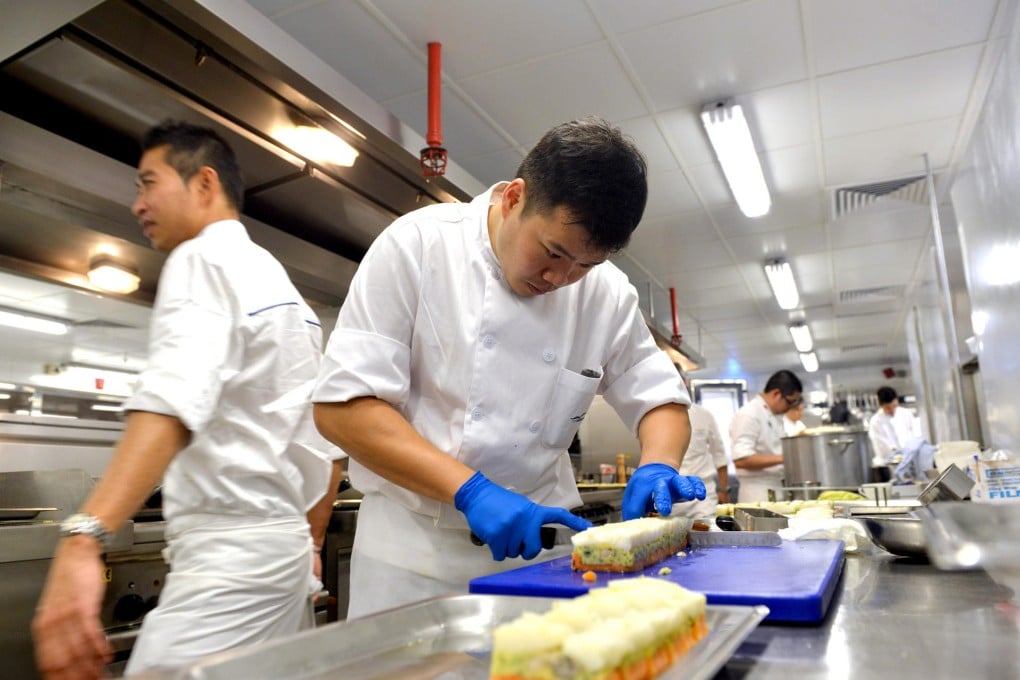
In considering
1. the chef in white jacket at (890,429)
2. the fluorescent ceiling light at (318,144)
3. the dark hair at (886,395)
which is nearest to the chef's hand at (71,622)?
the fluorescent ceiling light at (318,144)

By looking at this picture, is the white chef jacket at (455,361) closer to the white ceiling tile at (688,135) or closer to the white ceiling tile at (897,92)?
the white ceiling tile at (688,135)

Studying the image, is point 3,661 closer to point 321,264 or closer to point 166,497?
point 166,497

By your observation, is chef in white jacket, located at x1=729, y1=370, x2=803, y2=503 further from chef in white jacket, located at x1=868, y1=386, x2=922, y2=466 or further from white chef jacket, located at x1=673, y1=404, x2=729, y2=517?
chef in white jacket, located at x1=868, y1=386, x2=922, y2=466

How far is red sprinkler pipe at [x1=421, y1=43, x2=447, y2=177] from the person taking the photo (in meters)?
2.70

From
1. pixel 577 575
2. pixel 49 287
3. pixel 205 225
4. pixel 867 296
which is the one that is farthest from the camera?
pixel 867 296

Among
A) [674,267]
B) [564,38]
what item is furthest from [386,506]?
[674,267]

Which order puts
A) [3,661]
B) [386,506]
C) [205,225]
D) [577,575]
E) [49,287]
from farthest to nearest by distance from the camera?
[49,287] < [205,225] < [3,661] < [386,506] < [577,575]

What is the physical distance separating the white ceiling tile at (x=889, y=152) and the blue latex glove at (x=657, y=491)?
3.62 m

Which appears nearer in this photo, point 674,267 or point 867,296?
point 674,267

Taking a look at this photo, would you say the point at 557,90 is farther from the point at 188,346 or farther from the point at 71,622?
the point at 71,622

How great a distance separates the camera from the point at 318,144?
2434 mm

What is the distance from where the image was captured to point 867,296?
8359mm

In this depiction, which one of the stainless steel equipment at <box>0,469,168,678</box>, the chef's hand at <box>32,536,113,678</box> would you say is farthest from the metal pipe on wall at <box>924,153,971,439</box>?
the chef's hand at <box>32,536,113,678</box>

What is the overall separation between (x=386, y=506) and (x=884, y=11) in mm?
3067
